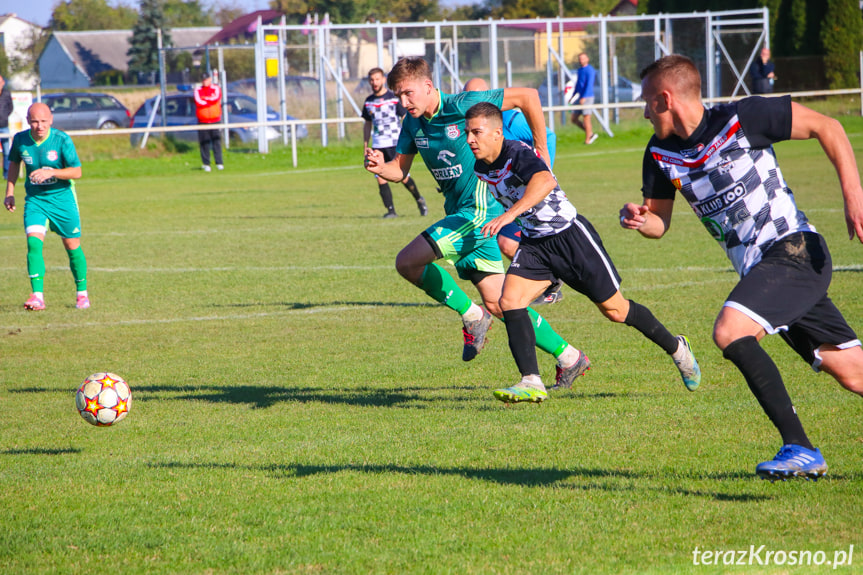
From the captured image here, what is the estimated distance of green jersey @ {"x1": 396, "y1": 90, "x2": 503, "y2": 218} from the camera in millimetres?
6879

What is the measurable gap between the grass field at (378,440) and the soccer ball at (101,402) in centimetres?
17

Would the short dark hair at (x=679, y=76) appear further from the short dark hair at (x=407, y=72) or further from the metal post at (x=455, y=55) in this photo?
the metal post at (x=455, y=55)

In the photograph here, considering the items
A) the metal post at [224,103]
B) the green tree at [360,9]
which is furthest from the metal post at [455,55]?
the green tree at [360,9]

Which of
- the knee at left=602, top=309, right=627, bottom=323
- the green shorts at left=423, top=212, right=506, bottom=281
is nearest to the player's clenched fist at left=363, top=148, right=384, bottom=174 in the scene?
the green shorts at left=423, top=212, right=506, bottom=281

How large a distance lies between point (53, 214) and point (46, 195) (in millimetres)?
216

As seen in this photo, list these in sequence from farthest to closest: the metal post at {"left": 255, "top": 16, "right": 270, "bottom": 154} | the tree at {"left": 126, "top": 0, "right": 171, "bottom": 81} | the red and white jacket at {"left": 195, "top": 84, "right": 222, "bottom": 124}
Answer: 1. the tree at {"left": 126, "top": 0, "right": 171, "bottom": 81}
2. the metal post at {"left": 255, "top": 16, "right": 270, "bottom": 154}
3. the red and white jacket at {"left": 195, "top": 84, "right": 222, "bottom": 124}

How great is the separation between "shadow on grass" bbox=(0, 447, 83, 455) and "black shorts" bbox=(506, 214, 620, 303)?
2.69 m

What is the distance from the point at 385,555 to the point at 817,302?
2.12 metres

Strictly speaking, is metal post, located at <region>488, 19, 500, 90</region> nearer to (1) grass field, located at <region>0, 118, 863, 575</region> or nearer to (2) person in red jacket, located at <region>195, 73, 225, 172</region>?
(2) person in red jacket, located at <region>195, 73, 225, 172</region>

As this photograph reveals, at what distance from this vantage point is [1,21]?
103m

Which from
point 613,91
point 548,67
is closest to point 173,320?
point 548,67

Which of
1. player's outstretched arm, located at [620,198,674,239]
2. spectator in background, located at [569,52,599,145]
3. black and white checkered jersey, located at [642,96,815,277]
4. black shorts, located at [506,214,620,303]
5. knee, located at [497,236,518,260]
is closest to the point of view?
black and white checkered jersey, located at [642,96,815,277]

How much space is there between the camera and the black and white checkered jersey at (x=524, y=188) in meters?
5.78

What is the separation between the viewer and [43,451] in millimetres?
5602
